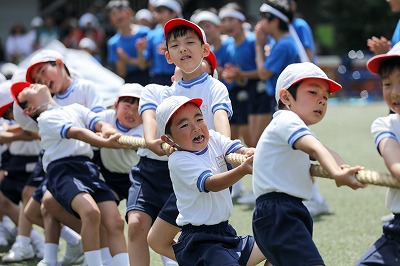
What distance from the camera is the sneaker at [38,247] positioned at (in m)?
6.73

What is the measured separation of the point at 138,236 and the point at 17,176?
2295 millimetres

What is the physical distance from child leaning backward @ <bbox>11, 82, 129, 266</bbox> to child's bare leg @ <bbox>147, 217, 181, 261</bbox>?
0.67 metres

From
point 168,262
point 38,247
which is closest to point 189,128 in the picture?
point 168,262

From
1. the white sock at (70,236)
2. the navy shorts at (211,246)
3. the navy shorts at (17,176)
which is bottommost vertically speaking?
the white sock at (70,236)

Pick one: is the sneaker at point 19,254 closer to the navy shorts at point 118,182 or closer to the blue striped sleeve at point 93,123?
the navy shorts at point 118,182

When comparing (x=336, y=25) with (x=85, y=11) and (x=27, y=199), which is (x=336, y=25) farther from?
(x=27, y=199)

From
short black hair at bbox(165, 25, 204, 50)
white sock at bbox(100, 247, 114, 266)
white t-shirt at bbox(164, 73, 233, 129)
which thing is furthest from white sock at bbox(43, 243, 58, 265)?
short black hair at bbox(165, 25, 204, 50)

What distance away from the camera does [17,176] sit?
23.5 ft

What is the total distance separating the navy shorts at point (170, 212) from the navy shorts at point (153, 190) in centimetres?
31

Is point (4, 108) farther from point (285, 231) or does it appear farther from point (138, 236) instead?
point (285, 231)

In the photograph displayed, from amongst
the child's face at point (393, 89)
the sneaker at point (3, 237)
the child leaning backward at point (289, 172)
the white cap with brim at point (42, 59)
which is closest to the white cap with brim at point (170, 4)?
the sneaker at point (3, 237)

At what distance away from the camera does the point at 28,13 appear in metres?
24.1

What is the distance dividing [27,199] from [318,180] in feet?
13.3

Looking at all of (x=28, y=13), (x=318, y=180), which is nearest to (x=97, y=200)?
(x=318, y=180)
